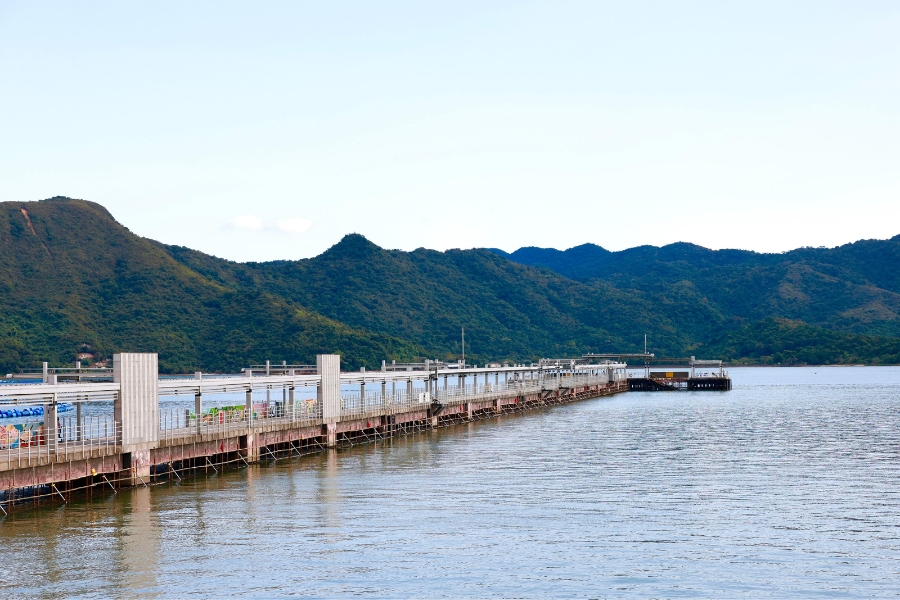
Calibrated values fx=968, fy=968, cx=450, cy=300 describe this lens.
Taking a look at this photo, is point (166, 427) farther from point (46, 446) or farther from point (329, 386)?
point (329, 386)

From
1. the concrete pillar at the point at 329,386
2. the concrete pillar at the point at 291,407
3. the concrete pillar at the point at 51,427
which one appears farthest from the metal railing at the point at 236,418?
the concrete pillar at the point at 51,427

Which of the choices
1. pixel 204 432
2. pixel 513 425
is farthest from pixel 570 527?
pixel 513 425

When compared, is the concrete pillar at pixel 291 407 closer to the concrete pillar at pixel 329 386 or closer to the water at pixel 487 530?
the concrete pillar at pixel 329 386

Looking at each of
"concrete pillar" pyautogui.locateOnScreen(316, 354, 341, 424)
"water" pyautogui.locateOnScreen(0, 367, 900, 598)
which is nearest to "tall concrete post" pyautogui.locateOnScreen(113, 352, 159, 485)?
"water" pyautogui.locateOnScreen(0, 367, 900, 598)

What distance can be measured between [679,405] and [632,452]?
71.7 m

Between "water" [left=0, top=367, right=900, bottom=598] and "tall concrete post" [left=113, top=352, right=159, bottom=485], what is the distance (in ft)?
5.30

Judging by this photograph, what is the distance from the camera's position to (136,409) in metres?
47.2

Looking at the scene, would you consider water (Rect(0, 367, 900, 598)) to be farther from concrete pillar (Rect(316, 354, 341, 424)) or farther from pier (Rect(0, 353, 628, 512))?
concrete pillar (Rect(316, 354, 341, 424))

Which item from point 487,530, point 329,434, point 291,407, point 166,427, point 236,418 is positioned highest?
point 291,407

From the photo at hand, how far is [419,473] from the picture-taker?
181 feet

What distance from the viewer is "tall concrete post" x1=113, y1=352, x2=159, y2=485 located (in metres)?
46.3

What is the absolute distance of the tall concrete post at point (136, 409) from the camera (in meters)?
46.3

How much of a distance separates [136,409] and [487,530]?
19.7 meters

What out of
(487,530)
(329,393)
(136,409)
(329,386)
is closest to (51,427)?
(136,409)
